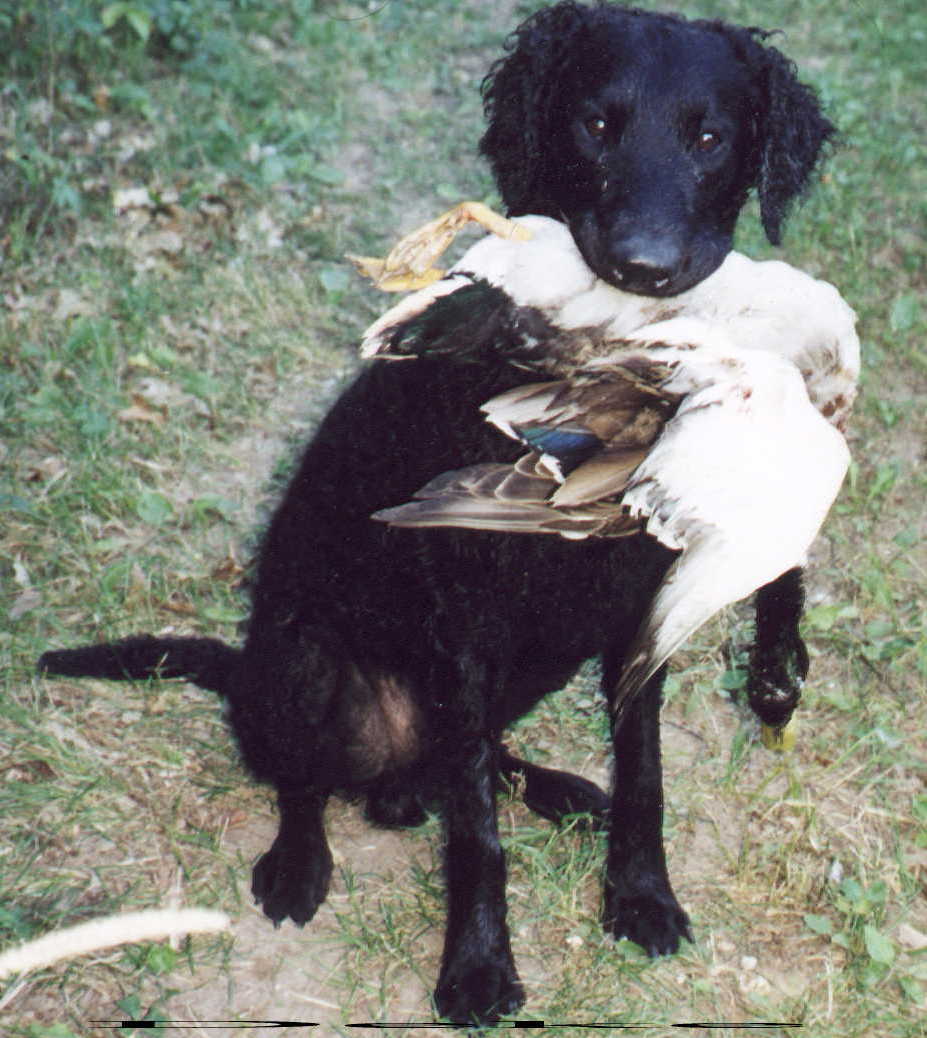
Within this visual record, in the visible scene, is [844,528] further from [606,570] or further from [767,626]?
[606,570]

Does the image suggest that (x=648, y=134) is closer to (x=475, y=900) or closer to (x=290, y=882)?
(x=475, y=900)

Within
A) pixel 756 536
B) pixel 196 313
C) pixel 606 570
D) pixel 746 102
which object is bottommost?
pixel 196 313

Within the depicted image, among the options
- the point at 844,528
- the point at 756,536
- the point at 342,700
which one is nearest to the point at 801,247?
the point at 844,528

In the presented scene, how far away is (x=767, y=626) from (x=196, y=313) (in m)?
2.72

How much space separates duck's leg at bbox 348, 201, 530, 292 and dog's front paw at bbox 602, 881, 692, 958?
1.41 metres

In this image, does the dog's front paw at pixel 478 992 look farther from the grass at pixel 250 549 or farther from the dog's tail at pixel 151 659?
the dog's tail at pixel 151 659

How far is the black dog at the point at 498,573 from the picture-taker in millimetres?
2223

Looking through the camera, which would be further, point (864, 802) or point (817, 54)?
point (817, 54)

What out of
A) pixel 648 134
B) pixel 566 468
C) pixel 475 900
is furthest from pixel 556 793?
pixel 648 134

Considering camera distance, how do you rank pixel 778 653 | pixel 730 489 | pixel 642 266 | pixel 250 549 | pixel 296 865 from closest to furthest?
pixel 730 489 → pixel 642 266 → pixel 778 653 → pixel 296 865 → pixel 250 549

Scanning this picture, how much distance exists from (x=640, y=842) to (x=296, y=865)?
30.1 inches

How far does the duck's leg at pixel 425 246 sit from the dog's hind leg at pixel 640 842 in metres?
0.95

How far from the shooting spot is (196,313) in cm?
438

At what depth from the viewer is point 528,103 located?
242cm
